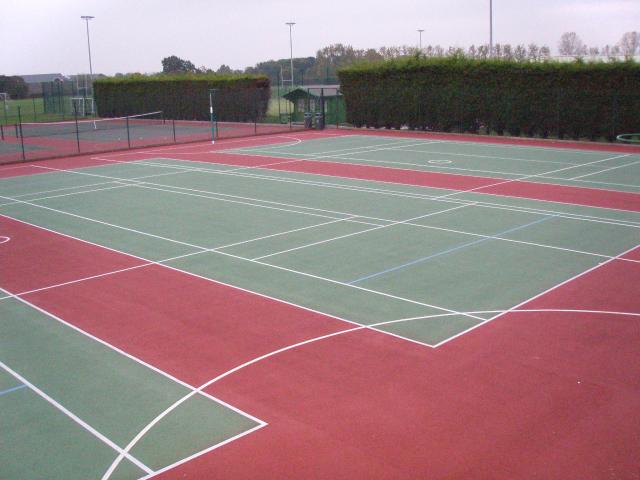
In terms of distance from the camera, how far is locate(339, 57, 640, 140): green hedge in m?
31.5

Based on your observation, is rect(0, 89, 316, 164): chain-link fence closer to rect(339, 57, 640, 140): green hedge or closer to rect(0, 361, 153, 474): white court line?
rect(339, 57, 640, 140): green hedge

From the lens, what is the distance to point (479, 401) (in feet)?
25.0

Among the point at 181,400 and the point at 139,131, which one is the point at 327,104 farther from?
the point at 181,400

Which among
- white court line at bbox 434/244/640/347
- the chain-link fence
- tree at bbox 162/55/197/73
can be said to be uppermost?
tree at bbox 162/55/197/73

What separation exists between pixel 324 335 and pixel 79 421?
3.31 meters

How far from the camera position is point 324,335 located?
9570mm

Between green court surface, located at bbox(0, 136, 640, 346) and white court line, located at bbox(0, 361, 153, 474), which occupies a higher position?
green court surface, located at bbox(0, 136, 640, 346)

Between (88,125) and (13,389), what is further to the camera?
(88,125)

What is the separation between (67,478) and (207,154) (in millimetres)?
24469

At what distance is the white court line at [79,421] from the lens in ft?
21.8

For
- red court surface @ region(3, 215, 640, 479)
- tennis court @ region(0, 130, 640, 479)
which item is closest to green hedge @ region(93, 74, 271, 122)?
tennis court @ region(0, 130, 640, 479)

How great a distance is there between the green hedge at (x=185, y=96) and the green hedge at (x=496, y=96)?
23.7ft

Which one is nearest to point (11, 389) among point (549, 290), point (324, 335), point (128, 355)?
point (128, 355)

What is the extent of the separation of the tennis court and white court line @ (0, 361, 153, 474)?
0.03m
